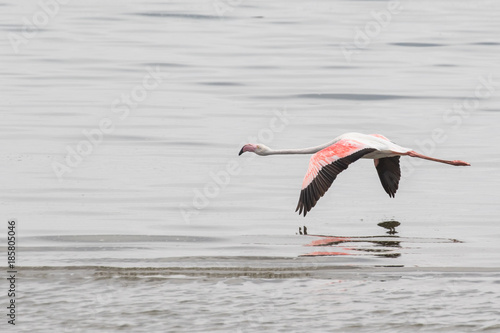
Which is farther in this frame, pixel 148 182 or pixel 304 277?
pixel 148 182

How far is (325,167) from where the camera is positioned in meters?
11.6

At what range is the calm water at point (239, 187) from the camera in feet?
28.5

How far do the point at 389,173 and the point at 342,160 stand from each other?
129 cm

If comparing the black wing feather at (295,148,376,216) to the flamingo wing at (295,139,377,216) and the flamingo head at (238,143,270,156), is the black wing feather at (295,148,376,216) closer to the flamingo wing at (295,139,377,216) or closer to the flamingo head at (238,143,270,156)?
the flamingo wing at (295,139,377,216)

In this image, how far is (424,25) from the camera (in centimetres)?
3266

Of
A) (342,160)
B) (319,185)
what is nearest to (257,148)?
(342,160)

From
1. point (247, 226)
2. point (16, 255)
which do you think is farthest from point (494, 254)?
point (16, 255)

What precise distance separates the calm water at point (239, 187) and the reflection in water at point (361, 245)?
0.03 metres

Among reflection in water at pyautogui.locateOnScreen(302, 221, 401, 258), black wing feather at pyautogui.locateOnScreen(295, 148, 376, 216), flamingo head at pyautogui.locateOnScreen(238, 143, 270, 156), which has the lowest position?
reflection in water at pyautogui.locateOnScreen(302, 221, 401, 258)

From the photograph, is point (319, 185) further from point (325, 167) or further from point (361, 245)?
point (361, 245)

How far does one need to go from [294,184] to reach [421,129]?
13.9ft

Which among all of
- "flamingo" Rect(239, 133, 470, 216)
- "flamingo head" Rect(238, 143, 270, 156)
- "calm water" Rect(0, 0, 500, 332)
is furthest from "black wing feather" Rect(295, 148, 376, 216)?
"flamingo head" Rect(238, 143, 270, 156)

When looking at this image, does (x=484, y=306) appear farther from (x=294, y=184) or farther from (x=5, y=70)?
(x=5, y=70)

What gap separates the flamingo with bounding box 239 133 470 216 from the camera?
11.4m
